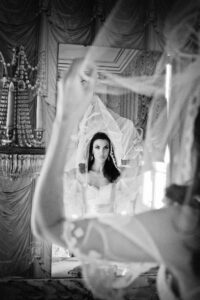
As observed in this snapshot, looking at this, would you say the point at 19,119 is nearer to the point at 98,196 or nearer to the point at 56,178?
the point at 98,196

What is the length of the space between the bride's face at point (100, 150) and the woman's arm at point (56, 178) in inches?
102

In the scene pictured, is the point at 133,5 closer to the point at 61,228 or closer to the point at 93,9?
the point at 93,9

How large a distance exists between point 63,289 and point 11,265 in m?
0.54

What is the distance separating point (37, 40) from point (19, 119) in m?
0.72

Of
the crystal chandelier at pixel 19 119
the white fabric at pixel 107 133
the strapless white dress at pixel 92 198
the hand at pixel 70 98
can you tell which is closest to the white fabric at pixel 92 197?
the strapless white dress at pixel 92 198

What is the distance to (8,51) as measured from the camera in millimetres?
3398

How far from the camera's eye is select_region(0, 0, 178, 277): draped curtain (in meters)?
3.39

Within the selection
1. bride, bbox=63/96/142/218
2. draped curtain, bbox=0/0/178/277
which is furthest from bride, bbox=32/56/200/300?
draped curtain, bbox=0/0/178/277

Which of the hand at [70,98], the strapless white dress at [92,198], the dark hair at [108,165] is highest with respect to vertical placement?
the hand at [70,98]

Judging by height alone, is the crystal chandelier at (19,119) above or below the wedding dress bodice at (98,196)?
above

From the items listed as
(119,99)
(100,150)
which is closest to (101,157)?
(100,150)

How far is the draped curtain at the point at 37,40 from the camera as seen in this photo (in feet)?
11.1

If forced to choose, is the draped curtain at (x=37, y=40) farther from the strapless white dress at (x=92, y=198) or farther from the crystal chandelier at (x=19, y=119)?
the strapless white dress at (x=92, y=198)

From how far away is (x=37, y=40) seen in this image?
3434 millimetres
